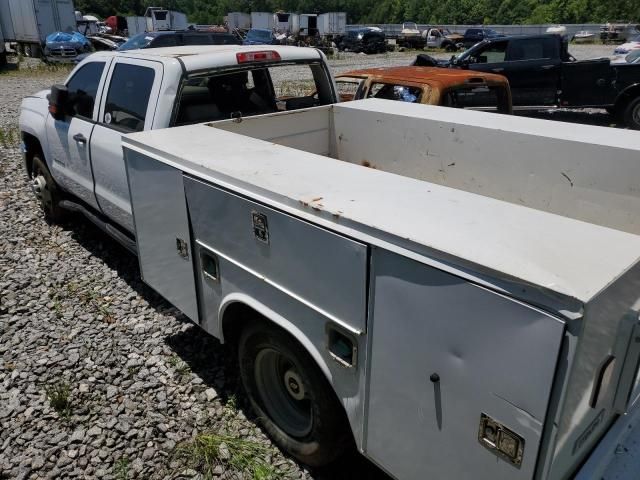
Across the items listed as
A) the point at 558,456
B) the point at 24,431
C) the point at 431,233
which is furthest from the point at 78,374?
the point at 558,456

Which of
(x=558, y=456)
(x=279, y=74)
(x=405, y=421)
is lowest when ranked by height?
(x=279, y=74)

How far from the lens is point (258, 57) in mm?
4406

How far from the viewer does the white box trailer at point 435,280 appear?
1.59m

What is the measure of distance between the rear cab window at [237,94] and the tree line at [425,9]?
64.3 m

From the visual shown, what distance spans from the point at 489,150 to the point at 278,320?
1.84 metres

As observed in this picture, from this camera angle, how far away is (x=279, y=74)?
20.1m

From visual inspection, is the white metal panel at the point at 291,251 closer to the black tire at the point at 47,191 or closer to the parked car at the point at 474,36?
the black tire at the point at 47,191

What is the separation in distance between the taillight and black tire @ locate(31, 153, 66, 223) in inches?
114

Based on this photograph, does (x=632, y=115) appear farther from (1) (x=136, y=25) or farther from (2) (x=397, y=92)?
(1) (x=136, y=25)

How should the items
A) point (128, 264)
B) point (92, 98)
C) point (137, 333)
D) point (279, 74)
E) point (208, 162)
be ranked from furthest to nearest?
A: point (279, 74)
point (128, 264)
point (92, 98)
point (137, 333)
point (208, 162)

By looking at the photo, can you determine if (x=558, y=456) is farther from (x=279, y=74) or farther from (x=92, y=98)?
(x=279, y=74)

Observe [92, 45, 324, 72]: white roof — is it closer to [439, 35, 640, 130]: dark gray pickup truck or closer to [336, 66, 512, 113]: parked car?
[336, 66, 512, 113]: parked car

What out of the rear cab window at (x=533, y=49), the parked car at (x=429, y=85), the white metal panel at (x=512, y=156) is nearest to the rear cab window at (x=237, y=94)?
the white metal panel at (x=512, y=156)

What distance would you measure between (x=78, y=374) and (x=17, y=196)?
439cm
